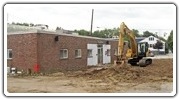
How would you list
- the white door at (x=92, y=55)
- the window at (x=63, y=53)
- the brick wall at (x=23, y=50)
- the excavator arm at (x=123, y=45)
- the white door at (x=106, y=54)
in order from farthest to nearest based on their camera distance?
the white door at (x=106, y=54) < the white door at (x=92, y=55) < the window at (x=63, y=53) < the brick wall at (x=23, y=50) < the excavator arm at (x=123, y=45)

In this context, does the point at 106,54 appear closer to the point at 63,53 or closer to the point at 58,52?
the point at 63,53

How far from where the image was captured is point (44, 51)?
20172 mm

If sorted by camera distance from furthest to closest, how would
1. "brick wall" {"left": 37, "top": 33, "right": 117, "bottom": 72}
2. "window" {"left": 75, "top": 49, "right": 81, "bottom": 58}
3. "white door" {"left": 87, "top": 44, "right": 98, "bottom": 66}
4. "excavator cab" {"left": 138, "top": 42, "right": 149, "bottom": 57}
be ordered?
1. "white door" {"left": 87, "top": 44, "right": 98, "bottom": 66}
2. "window" {"left": 75, "top": 49, "right": 81, "bottom": 58}
3. "excavator cab" {"left": 138, "top": 42, "right": 149, "bottom": 57}
4. "brick wall" {"left": 37, "top": 33, "right": 117, "bottom": 72}

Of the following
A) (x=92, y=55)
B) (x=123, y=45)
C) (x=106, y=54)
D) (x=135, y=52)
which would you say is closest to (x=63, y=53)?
(x=123, y=45)

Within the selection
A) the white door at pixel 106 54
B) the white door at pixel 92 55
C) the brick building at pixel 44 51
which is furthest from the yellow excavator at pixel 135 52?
the white door at pixel 106 54

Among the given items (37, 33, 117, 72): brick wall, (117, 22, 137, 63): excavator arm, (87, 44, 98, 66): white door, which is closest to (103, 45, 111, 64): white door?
(87, 44, 98, 66): white door

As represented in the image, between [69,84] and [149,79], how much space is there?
Answer: 4004mm

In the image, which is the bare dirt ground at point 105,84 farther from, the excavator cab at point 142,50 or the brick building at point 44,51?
the excavator cab at point 142,50

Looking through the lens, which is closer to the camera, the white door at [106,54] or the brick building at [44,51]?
the brick building at [44,51]

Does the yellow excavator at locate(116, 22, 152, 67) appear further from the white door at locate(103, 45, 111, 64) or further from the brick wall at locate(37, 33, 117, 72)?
the white door at locate(103, 45, 111, 64)

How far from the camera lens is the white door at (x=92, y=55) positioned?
2658cm

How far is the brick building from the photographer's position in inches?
778

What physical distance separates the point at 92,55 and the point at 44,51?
771 centimetres

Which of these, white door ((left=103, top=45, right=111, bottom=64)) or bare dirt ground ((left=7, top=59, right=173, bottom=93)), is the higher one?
white door ((left=103, top=45, right=111, bottom=64))
